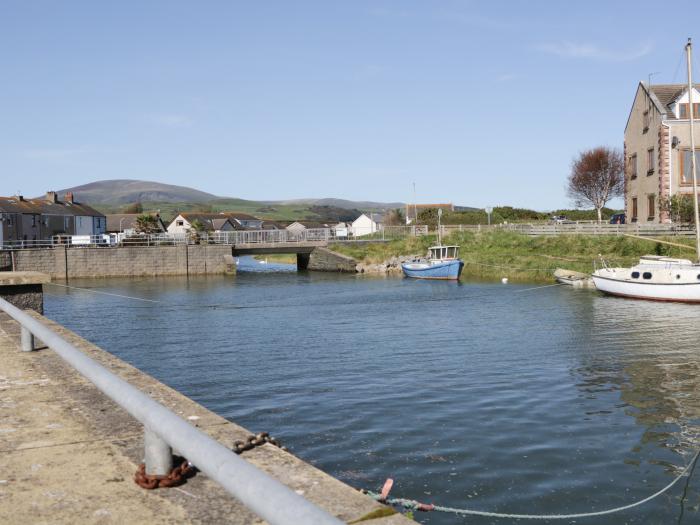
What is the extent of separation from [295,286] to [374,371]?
125ft

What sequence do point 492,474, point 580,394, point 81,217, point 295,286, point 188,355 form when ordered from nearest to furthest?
point 492,474, point 580,394, point 188,355, point 295,286, point 81,217

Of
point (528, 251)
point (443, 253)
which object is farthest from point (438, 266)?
point (528, 251)

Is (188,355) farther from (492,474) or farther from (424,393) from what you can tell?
(492,474)

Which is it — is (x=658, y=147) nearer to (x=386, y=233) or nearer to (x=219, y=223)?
(x=386, y=233)

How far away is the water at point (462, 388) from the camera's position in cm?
1131

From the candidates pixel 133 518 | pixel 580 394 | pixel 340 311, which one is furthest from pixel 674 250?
pixel 133 518

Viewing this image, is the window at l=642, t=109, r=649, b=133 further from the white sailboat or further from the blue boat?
the blue boat

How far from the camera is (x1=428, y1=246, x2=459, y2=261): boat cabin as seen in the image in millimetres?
64375

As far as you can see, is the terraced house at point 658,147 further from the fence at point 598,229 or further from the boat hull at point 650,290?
the boat hull at point 650,290

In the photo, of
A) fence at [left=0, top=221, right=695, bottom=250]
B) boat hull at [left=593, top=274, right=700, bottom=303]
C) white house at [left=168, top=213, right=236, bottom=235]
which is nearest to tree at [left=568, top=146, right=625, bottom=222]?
fence at [left=0, top=221, right=695, bottom=250]

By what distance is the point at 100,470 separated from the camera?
17.4ft

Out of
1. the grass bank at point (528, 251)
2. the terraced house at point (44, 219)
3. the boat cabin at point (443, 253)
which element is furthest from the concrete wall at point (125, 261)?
the boat cabin at point (443, 253)

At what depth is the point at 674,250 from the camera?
51.6 meters

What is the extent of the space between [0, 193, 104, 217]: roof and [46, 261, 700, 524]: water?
58749 mm
